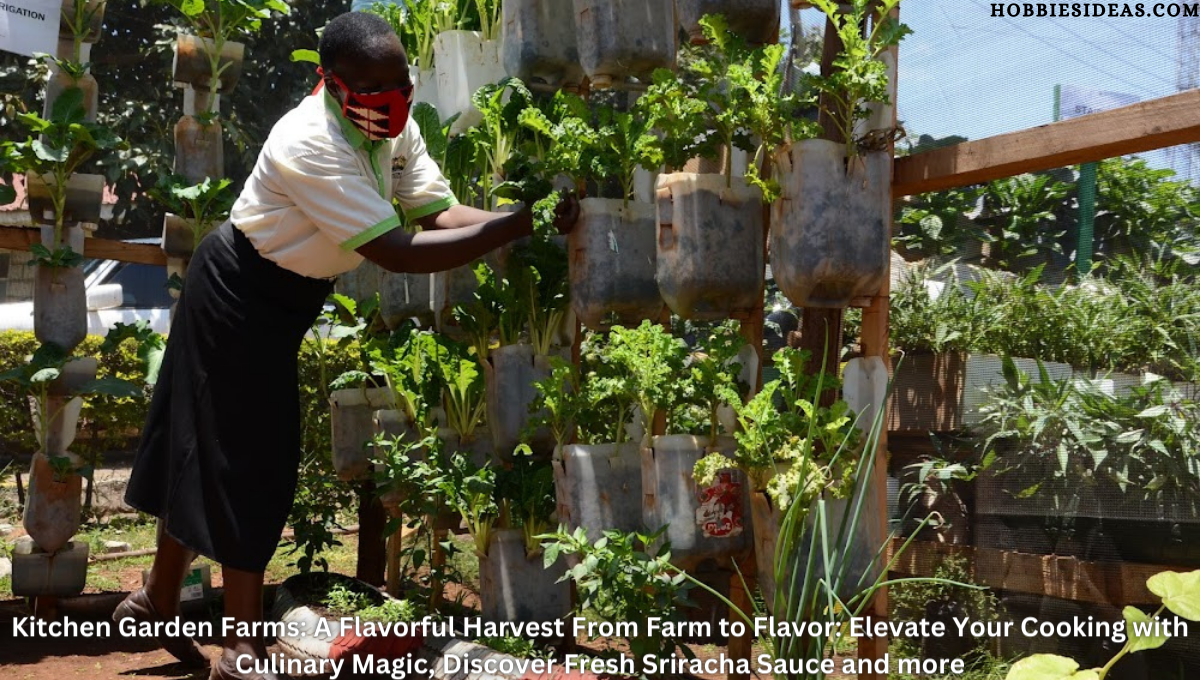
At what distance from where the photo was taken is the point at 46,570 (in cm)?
449

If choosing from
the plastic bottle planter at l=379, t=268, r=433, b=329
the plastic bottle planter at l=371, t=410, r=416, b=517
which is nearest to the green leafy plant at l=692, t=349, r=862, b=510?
the plastic bottle planter at l=371, t=410, r=416, b=517

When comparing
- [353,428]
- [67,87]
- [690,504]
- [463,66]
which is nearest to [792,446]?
[690,504]

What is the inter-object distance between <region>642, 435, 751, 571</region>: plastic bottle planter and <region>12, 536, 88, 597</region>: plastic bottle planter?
2.58m

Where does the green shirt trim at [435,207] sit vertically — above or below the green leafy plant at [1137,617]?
above

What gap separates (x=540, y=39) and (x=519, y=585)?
1662 millimetres

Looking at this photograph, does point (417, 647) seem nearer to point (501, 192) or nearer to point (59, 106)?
point (501, 192)

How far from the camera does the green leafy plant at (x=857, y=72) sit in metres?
2.72

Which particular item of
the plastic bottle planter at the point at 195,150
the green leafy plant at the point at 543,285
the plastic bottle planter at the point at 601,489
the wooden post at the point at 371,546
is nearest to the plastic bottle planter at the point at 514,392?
the green leafy plant at the point at 543,285

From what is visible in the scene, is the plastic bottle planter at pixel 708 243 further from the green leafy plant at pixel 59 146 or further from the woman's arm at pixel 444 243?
the green leafy plant at pixel 59 146

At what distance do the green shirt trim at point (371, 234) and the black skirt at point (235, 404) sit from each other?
1.06 ft

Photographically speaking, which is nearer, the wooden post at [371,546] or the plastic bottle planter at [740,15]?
the plastic bottle planter at [740,15]

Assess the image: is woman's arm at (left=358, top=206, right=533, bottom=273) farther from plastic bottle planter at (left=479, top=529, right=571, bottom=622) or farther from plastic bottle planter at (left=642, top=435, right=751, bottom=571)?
plastic bottle planter at (left=479, top=529, right=571, bottom=622)

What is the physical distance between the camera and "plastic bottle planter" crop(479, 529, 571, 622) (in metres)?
3.62

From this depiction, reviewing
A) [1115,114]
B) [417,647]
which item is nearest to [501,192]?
[417,647]
